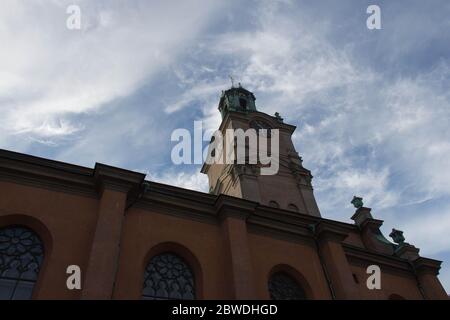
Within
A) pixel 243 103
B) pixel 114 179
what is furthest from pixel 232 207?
pixel 243 103

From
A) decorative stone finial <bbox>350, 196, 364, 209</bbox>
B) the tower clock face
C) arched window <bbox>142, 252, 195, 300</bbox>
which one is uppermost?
the tower clock face

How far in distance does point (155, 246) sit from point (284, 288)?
478cm

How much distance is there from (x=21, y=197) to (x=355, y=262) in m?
12.9

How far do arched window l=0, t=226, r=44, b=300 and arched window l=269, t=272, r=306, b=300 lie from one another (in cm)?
722

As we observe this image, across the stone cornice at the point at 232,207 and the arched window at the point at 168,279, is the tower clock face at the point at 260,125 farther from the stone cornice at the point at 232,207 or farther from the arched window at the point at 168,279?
the arched window at the point at 168,279

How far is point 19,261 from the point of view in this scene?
9.84 meters

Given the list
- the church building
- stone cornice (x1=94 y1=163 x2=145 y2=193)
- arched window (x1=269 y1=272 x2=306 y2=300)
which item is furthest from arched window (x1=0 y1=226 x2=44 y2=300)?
arched window (x1=269 y1=272 x2=306 y2=300)

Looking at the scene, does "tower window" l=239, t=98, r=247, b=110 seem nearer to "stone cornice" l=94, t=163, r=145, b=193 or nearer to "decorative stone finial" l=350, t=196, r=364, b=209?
"decorative stone finial" l=350, t=196, r=364, b=209

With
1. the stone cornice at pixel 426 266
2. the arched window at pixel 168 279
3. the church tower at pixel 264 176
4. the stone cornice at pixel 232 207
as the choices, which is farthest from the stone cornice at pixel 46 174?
the stone cornice at pixel 426 266

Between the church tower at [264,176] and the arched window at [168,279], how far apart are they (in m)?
6.96

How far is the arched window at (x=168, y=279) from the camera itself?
35.7 feet

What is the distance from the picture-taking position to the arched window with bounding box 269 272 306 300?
12.7 metres

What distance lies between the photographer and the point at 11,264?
9703 mm

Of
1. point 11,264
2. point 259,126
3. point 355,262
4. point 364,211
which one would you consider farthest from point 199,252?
point 259,126
